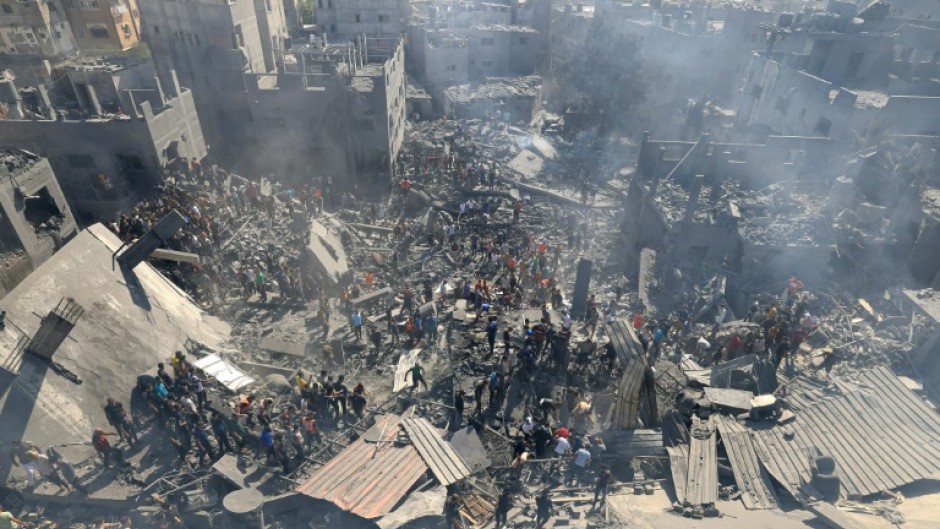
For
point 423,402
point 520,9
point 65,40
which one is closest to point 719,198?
point 423,402

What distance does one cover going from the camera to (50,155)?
76.6 ft

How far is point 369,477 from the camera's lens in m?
11.8

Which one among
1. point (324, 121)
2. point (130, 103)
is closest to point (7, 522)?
point (130, 103)

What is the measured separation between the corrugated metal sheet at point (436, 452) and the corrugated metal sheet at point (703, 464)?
5.31m

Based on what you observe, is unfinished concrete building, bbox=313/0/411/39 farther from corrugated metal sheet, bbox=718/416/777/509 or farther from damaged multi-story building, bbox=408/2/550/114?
corrugated metal sheet, bbox=718/416/777/509

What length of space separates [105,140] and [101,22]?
30.4 m

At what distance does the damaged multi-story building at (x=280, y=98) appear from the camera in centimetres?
2722

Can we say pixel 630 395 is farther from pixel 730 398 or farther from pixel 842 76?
pixel 842 76

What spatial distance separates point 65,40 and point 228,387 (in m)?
46.4

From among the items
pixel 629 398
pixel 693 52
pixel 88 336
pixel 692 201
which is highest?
pixel 693 52

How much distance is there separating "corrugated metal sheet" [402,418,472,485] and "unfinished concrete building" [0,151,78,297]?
49.3 feet

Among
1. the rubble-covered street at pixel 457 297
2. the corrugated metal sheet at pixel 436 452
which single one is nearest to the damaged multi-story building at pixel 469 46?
the rubble-covered street at pixel 457 297

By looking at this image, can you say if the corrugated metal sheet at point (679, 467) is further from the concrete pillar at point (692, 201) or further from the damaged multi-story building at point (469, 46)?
the damaged multi-story building at point (469, 46)

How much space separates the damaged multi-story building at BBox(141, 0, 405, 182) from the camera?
27.2 meters
